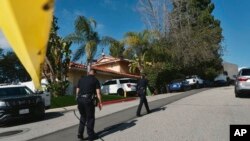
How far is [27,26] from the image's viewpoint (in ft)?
2.75

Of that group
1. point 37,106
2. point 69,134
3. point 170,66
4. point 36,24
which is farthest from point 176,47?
point 36,24

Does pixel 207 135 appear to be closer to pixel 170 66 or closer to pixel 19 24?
pixel 19 24

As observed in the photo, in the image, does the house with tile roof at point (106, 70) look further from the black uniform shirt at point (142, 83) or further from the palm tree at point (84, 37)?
the black uniform shirt at point (142, 83)

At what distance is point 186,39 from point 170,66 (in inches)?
393

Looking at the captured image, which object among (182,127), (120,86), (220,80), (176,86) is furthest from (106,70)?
(182,127)

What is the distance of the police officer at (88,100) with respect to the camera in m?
8.52

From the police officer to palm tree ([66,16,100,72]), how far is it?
1824 centimetres

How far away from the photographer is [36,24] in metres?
0.86

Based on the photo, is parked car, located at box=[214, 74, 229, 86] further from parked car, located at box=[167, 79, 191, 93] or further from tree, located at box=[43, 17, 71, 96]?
tree, located at box=[43, 17, 71, 96]

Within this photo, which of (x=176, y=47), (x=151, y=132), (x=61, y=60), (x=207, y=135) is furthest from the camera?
(x=176, y=47)

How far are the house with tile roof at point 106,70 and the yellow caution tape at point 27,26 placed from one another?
2974 cm

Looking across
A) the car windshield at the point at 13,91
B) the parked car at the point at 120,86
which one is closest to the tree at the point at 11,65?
the car windshield at the point at 13,91

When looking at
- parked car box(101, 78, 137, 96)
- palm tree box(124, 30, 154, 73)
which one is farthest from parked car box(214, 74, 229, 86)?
parked car box(101, 78, 137, 96)

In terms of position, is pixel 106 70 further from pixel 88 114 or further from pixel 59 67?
pixel 88 114
